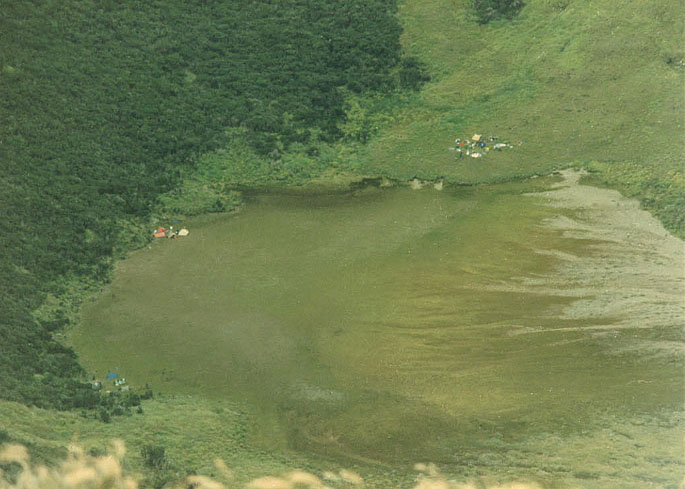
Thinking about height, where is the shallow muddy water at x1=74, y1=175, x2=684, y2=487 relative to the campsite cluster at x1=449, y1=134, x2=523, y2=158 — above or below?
below

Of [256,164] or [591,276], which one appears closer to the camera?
[591,276]

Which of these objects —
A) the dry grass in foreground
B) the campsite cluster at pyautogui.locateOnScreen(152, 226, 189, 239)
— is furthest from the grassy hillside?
the dry grass in foreground

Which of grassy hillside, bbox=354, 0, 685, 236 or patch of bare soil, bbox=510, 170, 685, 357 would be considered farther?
grassy hillside, bbox=354, 0, 685, 236

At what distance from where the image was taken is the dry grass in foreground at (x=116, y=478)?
112ft

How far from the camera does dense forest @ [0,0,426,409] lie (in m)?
48.0

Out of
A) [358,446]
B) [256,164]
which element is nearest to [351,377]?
[358,446]

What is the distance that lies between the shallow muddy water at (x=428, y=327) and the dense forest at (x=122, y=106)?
10.6 feet

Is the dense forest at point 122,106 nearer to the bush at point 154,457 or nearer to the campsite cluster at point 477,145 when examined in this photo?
the bush at point 154,457

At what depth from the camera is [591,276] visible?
4909 centimetres

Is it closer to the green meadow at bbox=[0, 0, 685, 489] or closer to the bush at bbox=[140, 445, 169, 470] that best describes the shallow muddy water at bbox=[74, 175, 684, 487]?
the green meadow at bbox=[0, 0, 685, 489]

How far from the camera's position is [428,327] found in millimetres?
46250

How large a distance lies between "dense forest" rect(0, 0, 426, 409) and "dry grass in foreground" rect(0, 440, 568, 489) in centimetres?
598

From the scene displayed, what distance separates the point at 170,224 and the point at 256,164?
27.6 feet

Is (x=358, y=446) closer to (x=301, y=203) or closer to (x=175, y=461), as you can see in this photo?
(x=175, y=461)
